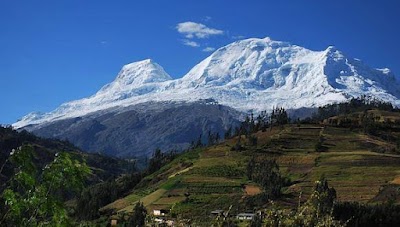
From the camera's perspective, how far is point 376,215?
8781 centimetres

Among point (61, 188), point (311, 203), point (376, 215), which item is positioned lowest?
point (376, 215)

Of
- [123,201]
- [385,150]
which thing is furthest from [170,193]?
[385,150]

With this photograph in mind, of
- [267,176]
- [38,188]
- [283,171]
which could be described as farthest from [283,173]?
[38,188]

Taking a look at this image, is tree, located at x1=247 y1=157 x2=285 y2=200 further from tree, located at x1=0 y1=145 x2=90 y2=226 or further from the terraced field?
tree, located at x1=0 y1=145 x2=90 y2=226

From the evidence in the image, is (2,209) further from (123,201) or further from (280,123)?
(280,123)

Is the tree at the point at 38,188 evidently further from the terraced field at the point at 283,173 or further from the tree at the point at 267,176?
the tree at the point at 267,176

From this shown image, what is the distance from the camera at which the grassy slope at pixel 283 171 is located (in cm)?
10886

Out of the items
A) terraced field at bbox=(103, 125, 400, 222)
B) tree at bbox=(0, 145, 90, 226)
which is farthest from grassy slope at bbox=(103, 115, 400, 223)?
tree at bbox=(0, 145, 90, 226)

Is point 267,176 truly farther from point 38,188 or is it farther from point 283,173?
point 38,188

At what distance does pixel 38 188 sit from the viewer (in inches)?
342

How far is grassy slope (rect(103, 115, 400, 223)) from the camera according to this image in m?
109

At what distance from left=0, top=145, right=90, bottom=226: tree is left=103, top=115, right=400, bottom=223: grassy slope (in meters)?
82.4

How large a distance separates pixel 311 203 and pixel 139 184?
142 meters

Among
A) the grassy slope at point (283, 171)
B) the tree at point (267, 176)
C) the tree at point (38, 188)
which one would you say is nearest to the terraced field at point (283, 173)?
the grassy slope at point (283, 171)
